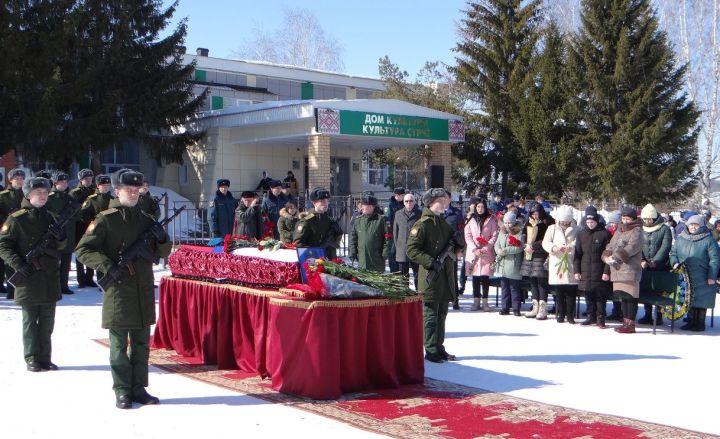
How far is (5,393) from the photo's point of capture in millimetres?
6633

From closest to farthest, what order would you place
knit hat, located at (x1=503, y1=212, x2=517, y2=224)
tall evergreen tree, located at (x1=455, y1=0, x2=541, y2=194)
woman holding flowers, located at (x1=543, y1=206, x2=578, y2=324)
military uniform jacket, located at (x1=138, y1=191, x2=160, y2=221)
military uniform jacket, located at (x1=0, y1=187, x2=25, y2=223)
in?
woman holding flowers, located at (x1=543, y1=206, x2=578, y2=324) → military uniform jacket, located at (x1=138, y1=191, x2=160, y2=221) → military uniform jacket, located at (x1=0, y1=187, x2=25, y2=223) → knit hat, located at (x1=503, y1=212, x2=517, y2=224) → tall evergreen tree, located at (x1=455, y1=0, x2=541, y2=194)

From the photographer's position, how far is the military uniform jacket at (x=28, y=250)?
7.38 meters

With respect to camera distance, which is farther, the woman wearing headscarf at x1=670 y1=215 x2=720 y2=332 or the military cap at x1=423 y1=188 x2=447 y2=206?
the woman wearing headscarf at x1=670 y1=215 x2=720 y2=332

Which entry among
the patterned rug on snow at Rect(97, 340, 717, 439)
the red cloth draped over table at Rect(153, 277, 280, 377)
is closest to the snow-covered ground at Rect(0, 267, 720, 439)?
the patterned rug on snow at Rect(97, 340, 717, 439)

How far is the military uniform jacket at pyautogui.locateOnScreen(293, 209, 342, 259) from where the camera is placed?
29.3 feet

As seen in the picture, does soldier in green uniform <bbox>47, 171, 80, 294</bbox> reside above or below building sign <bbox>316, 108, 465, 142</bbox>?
below

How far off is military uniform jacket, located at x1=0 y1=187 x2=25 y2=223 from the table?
15.9ft

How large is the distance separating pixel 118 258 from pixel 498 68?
26.1m

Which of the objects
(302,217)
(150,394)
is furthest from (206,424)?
(302,217)

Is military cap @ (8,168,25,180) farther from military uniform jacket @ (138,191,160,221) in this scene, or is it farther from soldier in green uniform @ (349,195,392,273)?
soldier in green uniform @ (349,195,392,273)

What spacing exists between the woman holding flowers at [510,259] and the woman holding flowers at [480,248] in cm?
30

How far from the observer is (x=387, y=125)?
81.5ft

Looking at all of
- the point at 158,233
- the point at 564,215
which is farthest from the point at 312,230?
the point at 564,215

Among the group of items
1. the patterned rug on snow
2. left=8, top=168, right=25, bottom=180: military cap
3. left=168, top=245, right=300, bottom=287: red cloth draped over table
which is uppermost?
left=8, top=168, right=25, bottom=180: military cap
